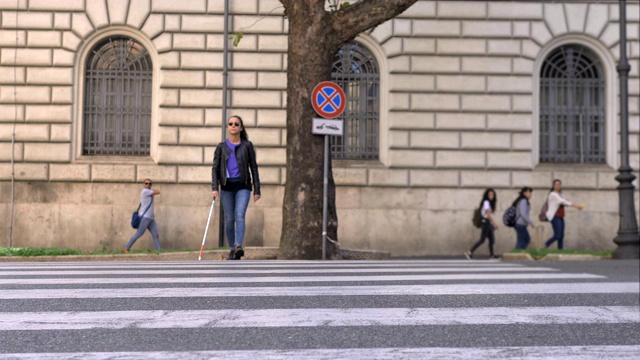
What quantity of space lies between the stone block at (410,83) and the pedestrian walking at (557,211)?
3425 millimetres

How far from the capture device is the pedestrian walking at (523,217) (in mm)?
17500

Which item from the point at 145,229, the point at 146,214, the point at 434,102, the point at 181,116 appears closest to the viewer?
the point at 146,214

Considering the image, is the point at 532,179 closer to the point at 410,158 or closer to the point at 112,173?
the point at 410,158

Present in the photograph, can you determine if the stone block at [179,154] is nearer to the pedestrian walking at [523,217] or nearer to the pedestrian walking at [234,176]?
the pedestrian walking at [523,217]

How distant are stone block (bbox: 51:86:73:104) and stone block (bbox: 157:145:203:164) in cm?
227

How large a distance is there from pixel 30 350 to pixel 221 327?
1.02 m

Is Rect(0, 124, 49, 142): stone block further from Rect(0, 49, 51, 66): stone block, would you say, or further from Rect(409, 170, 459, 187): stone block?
Rect(409, 170, 459, 187): stone block

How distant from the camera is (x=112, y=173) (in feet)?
59.4

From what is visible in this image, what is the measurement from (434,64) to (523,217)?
12.7ft

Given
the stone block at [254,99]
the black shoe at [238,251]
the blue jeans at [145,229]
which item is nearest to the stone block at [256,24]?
the stone block at [254,99]

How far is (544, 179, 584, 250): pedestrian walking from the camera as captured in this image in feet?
57.0

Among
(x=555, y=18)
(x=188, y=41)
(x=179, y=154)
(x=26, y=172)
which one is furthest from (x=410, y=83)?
(x=26, y=172)

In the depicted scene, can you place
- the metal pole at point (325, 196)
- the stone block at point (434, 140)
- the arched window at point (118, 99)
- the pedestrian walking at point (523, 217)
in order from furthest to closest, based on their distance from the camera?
the arched window at point (118, 99) → the stone block at point (434, 140) → the pedestrian walking at point (523, 217) → the metal pole at point (325, 196)

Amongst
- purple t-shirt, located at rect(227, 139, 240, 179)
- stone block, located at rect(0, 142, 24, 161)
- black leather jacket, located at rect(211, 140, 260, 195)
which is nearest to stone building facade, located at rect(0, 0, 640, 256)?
stone block, located at rect(0, 142, 24, 161)
